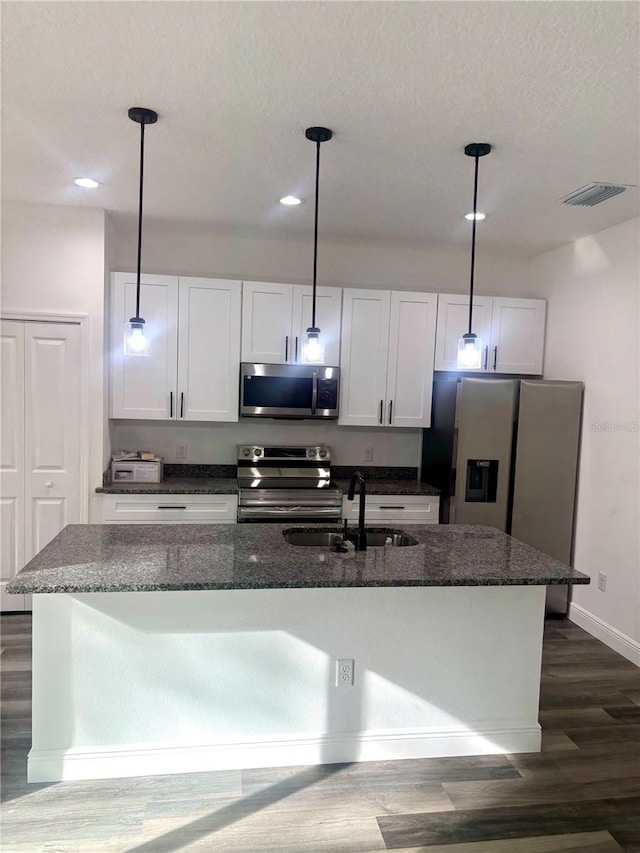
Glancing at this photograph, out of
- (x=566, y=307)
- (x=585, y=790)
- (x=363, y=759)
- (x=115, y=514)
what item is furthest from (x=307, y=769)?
(x=566, y=307)

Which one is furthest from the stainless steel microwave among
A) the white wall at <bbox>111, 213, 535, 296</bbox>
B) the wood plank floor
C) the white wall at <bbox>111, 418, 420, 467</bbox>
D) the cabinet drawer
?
the wood plank floor

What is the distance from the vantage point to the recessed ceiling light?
10.8 ft

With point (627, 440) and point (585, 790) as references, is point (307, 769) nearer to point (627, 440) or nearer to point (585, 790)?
point (585, 790)

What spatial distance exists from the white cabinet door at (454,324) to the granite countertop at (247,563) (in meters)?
1.95

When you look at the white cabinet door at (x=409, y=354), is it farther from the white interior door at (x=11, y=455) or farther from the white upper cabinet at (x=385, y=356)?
the white interior door at (x=11, y=455)

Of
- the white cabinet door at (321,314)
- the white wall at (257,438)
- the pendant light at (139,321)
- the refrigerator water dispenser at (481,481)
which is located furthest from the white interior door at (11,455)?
the refrigerator water dispenser at (481,481)

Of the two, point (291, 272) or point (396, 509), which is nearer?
point (396, 509)

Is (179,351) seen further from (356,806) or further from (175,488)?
(356,806)

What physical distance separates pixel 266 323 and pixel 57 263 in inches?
56.3

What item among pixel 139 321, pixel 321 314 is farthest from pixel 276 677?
pixel 321 314

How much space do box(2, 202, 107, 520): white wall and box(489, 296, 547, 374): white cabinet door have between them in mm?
2884

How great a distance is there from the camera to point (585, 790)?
7.76 ft

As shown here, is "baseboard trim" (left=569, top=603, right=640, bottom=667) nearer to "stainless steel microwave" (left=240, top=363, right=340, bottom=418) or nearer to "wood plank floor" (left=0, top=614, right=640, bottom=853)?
"wood plank floor" (left=0, top=614, right=640, bottom=853)

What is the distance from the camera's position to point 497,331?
4.54m
